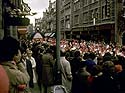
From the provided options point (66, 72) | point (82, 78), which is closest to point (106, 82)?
point (82, 78)

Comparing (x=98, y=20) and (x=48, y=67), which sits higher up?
(x=98, y=20)

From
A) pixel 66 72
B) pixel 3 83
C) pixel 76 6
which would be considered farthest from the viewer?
pixel 76 6

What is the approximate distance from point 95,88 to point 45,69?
5.42 m

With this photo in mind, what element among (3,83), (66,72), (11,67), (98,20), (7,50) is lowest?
(66,72)

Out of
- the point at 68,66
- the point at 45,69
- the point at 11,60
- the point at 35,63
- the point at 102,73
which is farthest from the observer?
the point at 35,63

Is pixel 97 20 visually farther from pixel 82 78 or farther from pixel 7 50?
pixel 7 50

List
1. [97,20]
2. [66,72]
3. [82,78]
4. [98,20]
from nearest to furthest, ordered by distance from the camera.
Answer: [82,78] < [66,72] < [98,20] < [97,20]

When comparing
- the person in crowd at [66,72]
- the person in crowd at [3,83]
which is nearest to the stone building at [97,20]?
the person in crowd at [66,72]

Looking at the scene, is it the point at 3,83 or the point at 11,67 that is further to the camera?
the point at 11,67

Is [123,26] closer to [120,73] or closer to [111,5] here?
[111,5]

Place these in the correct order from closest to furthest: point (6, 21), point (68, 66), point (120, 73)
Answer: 1. point (120, 73)
2. point (68, 66)
3. point (6, 21)

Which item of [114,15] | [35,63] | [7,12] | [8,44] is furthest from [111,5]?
[8,44]

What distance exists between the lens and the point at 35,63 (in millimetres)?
14727

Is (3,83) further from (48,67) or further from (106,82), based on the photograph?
(48,67)
